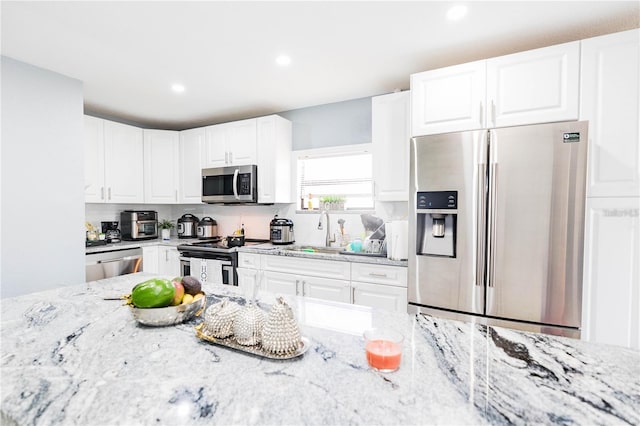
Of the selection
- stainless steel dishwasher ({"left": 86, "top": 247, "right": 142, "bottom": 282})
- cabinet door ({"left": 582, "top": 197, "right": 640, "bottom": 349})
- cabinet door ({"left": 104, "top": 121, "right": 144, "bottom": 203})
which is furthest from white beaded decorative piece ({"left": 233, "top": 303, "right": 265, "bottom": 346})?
cabinet door ({"left": 104, "top": 121, "right": 144, "bottom": 203})

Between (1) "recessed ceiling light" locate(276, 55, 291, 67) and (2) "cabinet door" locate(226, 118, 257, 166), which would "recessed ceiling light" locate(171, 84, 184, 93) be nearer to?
(2) "cabinet door" locate(226, 118, 257, 166)

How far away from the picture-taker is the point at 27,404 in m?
0.68

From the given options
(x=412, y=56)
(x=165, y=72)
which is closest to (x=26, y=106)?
(x=165, y=72)

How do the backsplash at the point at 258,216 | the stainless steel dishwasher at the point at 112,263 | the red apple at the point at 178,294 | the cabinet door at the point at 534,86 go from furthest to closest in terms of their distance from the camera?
1. the backsplash at the point at 258,216
2. the stainless steel dishwasher at the point at 112,263
3. the cabinet door at the point at 534,86
4. the red apple at the point at 178,294

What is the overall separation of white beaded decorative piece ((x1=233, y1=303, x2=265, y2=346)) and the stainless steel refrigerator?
1.57m

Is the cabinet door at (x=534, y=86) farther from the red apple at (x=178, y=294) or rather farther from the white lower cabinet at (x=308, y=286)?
the red apple at (x=178, y=294)

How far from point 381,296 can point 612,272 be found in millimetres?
1449

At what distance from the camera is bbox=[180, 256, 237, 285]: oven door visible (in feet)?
10.8

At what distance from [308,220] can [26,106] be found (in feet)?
8.64

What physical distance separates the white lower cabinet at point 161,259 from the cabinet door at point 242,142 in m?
1.30

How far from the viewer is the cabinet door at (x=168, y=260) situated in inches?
147

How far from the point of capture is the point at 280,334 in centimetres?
86

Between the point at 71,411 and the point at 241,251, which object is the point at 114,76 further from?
the point at 71,411

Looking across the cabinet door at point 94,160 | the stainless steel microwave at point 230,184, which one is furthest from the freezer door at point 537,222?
the cabinet door at point 94,160
